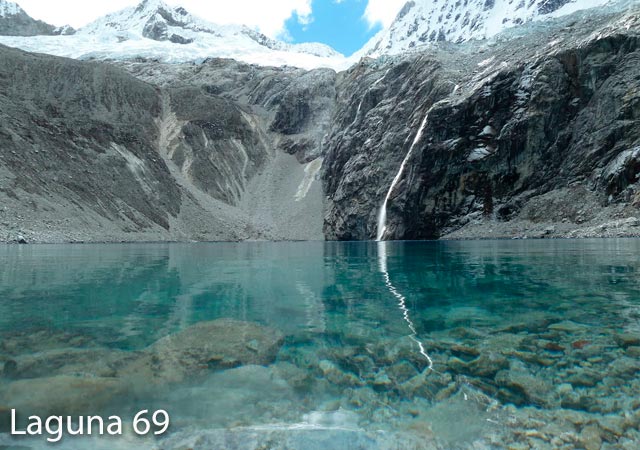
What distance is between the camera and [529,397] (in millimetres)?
6848

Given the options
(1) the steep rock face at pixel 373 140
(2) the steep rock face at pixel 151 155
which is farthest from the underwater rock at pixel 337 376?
(1) the steep rock face at pixel 373 140

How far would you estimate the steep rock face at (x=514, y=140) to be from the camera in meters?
70.2

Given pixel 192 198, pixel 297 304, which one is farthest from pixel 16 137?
pixel 297 304

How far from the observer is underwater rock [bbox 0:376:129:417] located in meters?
6.23

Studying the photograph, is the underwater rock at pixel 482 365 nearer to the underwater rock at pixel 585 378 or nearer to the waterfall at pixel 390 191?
the underwater rock at pixel 585 378

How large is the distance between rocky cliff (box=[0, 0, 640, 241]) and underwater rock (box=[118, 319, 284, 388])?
56.9m

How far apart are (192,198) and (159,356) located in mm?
86164

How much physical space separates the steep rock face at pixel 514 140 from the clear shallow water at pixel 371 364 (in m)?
61.9

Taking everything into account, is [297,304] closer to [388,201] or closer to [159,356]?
[159,356]

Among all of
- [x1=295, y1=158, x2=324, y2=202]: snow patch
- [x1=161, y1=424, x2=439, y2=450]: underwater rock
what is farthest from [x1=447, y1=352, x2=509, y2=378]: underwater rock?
[x1=295, y1=158, x2=324, y2=202]: snow patch

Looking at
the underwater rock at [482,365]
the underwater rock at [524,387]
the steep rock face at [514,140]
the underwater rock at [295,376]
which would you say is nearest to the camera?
the underwater rock at [524,387]

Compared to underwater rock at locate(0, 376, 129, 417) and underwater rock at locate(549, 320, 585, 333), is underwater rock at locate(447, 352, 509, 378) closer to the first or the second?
underwater rock at locate(549, 320, 585, 333)

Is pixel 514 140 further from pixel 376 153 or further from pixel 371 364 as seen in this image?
pixel 371 364

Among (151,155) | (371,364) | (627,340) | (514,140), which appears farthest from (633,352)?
(151,155)
